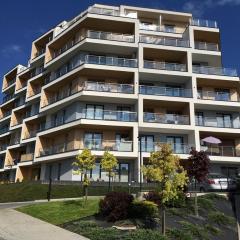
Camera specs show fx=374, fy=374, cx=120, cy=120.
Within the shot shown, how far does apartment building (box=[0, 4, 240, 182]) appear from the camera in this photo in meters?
41.5

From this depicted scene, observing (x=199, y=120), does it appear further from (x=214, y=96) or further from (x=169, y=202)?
(x=169, y=202)

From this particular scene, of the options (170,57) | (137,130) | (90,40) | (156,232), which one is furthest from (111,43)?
(156,232)

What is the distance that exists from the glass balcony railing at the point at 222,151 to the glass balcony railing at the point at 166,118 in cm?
377

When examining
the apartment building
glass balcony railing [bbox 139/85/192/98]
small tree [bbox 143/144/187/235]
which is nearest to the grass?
the apartment building

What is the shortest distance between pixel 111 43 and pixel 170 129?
1217 centimetres

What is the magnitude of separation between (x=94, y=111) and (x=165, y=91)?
28.0 feet

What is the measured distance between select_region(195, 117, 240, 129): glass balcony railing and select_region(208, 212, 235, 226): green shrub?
2175 cm

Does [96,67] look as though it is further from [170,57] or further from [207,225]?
[207,225]

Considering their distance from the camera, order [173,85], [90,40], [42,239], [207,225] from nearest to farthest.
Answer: [42,239] < [207,225] < [90,40] < [173,85]

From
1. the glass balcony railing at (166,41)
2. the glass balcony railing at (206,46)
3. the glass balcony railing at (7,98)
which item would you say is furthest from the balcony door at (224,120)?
the glass balcony railing at (7,98)

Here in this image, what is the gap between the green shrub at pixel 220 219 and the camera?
70.9ft

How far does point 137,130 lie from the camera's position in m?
40.9

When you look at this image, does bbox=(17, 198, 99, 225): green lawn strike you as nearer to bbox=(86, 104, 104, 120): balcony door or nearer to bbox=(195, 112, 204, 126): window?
bbox=(86, 104, 104, 120): balcony door

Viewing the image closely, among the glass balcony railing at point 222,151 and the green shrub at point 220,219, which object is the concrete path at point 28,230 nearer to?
the green shrub at point 220,219
